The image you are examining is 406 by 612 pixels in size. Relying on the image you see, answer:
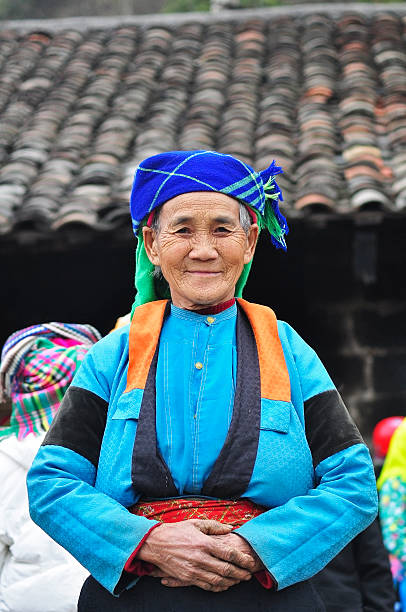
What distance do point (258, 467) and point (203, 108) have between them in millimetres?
5327

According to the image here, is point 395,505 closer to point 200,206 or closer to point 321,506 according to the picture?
point 321,506

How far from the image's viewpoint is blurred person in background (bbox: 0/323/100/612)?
3.00m

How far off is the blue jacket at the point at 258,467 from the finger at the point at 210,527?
4 cm

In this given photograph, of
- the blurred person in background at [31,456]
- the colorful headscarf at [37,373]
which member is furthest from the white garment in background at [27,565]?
the colorful headscarf at [37,373]

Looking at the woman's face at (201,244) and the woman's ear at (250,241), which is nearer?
the woman's face at (201,244)

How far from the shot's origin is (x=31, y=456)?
3160 mm

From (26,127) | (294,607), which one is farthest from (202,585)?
(26,127)

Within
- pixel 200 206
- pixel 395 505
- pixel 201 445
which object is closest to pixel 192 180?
pixel 200 206

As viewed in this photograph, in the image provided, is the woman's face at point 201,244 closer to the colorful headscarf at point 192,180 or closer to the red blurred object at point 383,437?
the colorful headscarf at point 192,180

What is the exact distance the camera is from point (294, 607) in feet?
6.59

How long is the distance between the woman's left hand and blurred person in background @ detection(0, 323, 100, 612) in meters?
1.16

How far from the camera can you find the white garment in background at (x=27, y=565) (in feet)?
9.80

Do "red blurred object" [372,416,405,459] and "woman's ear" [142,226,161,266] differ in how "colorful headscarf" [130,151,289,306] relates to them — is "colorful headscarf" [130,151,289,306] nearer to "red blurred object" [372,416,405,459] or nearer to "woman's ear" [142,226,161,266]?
"woman's ear" [142,226,161,266]

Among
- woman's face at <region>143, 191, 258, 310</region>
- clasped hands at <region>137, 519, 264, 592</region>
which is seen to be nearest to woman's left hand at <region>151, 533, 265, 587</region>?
clasped hands at <region>137, 519, 264, 592</region>
